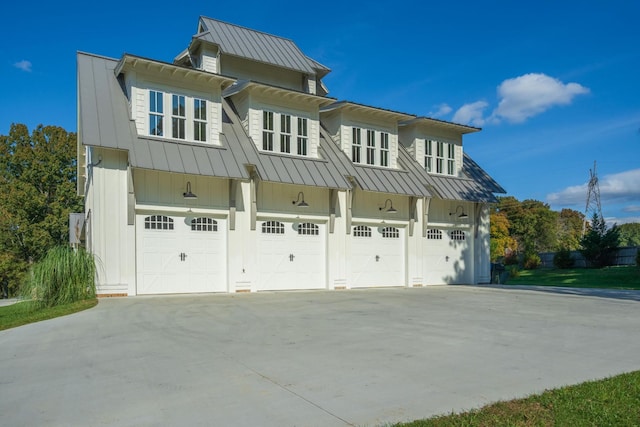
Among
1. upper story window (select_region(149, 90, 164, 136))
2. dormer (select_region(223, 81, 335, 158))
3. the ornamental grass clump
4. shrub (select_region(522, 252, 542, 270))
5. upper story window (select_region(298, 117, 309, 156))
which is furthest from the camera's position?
shrub (select_region(522, 252, 542, 270))

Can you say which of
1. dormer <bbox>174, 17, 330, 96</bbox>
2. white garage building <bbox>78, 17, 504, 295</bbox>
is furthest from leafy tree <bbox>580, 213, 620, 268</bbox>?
dormer <bbox>174, 17, 330, 96</bbox>

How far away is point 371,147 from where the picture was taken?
1945 cm

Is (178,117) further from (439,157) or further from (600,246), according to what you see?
(600,246)

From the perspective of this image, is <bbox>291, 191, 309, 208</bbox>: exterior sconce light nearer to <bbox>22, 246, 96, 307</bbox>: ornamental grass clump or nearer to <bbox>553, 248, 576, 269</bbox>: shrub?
<bbox>22, 246, 96, 307</bbox>: ornamental grass clump

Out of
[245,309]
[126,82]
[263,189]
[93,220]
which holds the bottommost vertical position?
[245,309]

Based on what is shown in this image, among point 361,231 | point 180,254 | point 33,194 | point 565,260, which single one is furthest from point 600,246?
point 33,194

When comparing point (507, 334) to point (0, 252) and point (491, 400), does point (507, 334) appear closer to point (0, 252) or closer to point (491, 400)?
point (491, 400)

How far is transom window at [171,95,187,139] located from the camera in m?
15.0

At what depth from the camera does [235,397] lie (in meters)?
4.96

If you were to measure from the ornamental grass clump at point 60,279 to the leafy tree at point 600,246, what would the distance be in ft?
97.0

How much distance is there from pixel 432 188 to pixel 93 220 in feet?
40.6

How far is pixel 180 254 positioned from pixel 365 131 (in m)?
8.62

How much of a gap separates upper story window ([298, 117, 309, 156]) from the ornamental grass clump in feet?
26.0

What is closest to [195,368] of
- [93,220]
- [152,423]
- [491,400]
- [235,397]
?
[235,397]
